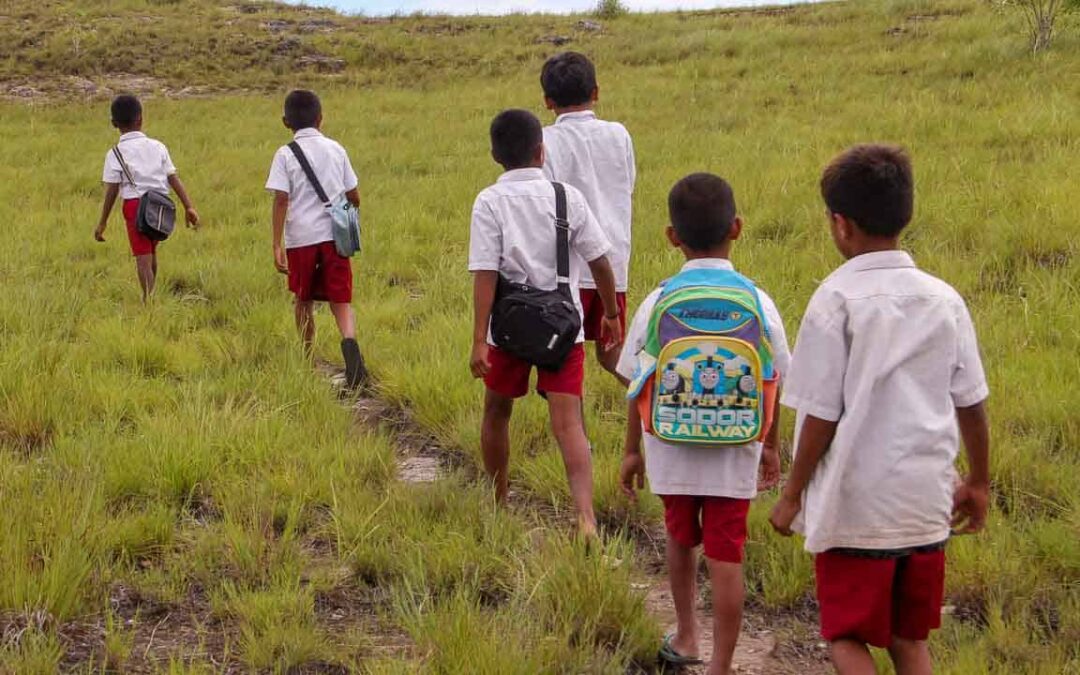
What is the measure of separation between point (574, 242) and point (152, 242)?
5.26 m

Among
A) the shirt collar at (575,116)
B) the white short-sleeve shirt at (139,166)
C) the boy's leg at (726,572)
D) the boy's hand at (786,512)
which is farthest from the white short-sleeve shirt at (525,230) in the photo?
the white short-sleeve shirt at (139,166)

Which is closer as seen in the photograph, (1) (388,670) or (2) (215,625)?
(1) (388,670)

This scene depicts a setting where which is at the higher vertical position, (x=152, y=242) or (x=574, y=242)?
(x=574, y=242)

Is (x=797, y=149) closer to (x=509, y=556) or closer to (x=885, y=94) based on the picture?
(x=885, y=94)

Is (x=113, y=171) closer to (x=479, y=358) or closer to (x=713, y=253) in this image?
(x=479, y=358)

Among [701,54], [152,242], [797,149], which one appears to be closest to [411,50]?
[701,54]

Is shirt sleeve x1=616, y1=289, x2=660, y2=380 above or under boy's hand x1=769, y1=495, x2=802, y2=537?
above

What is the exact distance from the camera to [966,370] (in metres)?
2.50

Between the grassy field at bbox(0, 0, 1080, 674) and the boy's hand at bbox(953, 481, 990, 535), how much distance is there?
550mm

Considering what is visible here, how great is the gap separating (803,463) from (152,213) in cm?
659

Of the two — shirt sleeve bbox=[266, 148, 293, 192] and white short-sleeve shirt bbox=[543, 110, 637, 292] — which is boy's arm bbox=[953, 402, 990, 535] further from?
shirt sleeve bbox=[266, 148, 293, 192]

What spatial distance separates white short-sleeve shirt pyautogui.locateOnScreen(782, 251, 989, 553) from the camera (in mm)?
2451

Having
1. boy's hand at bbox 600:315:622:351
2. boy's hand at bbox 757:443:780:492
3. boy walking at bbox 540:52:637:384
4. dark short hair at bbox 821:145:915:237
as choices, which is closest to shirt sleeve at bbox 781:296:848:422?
dark short hair at bbox 821:145:915:237

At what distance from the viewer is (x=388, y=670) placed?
3.02 metres
